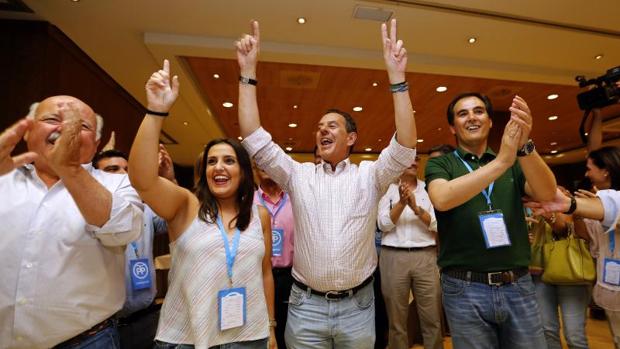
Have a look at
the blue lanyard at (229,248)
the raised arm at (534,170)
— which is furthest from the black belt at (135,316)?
the raised arm at (534,170)

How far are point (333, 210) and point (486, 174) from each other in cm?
63

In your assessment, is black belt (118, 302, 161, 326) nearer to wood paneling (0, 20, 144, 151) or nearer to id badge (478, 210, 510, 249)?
id badge (478, 210, 510, 249)

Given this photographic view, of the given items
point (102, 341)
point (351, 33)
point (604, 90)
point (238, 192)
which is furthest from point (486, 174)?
point (351, 33)

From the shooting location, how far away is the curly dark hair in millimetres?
1397

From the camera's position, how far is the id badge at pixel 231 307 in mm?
1237

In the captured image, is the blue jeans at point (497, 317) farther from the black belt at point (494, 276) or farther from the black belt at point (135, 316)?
the black belt at point (135, 316)

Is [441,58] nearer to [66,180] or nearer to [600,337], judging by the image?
[600,337]

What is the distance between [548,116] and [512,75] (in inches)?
97.9

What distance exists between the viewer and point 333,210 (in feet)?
5.10

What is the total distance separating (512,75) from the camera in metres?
4.39

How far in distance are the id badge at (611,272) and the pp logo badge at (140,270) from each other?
2.35 metres

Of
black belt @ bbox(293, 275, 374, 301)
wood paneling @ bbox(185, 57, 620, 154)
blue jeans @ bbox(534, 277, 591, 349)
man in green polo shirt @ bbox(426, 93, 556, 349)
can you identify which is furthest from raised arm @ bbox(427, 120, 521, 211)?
wood paneling @ bbox(185, 57, 620, 154)

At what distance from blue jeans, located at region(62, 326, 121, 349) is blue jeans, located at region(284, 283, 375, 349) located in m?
0.69

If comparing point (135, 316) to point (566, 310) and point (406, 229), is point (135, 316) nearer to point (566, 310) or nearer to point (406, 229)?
point (406, 229)
